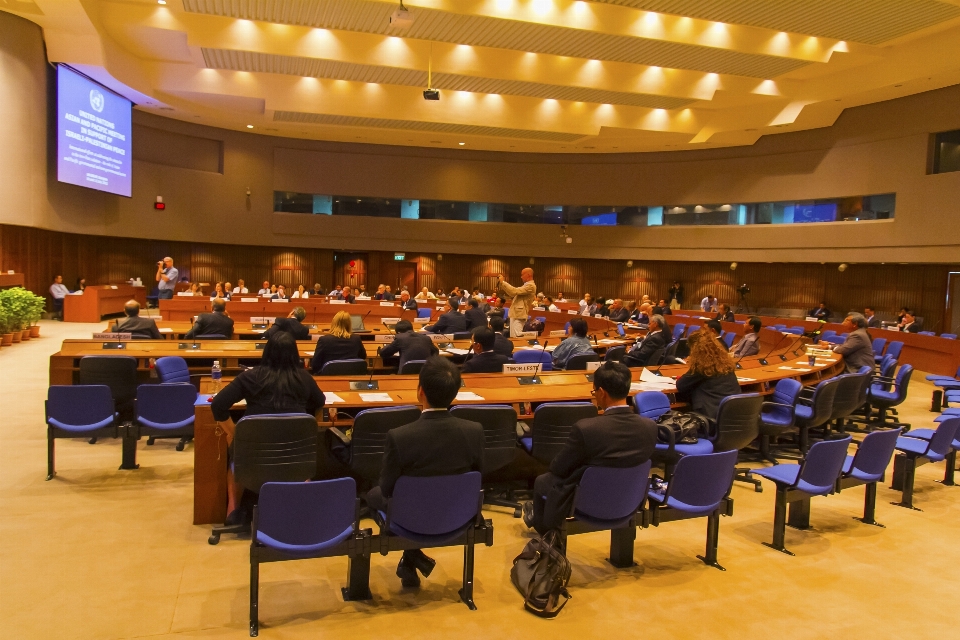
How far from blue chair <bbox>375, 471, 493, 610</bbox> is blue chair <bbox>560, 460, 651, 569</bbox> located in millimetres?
512

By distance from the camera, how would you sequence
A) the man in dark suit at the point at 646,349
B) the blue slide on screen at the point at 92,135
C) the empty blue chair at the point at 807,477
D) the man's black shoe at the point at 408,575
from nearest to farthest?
the man's black shoe at the point at 408,575 → the empty blue chair at the point at 807,477 → the man in dark suit at the point at 646,349 → the blue slide on screen at the point at 92,135

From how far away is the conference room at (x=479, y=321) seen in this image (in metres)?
3.61

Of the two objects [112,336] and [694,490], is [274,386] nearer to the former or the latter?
[694,490]

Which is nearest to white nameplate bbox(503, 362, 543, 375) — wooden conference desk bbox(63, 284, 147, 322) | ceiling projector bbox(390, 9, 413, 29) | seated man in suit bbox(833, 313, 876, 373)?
seated man in suit bbox(833, 313, 876, 373)

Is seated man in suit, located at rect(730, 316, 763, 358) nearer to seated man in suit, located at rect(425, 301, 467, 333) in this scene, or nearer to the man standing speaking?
the man standing speaking

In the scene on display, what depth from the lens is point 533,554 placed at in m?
3.66

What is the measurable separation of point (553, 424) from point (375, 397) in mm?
1333

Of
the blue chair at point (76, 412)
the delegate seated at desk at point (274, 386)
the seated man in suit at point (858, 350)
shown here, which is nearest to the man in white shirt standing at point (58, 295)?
the blue chair at point (76, 412)

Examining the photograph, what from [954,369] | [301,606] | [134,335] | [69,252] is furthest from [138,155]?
[954,369]

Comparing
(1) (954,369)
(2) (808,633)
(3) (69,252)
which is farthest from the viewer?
(3) (69,252)

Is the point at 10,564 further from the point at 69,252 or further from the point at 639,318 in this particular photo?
the point at 69,252

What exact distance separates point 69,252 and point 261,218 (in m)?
5.55

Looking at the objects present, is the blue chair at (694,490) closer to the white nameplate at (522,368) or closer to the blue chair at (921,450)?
the white nameplate at (522,368)

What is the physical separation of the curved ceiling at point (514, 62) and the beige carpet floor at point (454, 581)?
29.4ft
